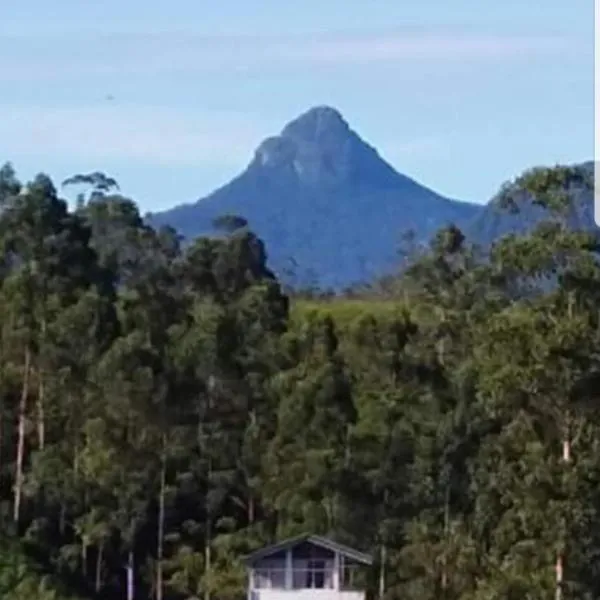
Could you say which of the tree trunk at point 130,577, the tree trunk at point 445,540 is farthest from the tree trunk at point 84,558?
the tree trunk at point 445,540

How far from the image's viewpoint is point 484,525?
2666cm

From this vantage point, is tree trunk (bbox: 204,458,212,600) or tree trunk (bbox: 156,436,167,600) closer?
tree trunk (bbox: 204,458,212,600)

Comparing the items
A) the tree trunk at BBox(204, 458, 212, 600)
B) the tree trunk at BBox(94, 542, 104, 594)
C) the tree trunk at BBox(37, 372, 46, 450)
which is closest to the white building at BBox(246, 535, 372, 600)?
the tree trunk at BBox(204, 458, 212, 600)

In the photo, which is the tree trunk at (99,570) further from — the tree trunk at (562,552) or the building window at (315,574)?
the tree trunk at (562,552)

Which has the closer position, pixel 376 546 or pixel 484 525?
pixel 484 525

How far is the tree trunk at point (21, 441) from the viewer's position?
3434 centimetres

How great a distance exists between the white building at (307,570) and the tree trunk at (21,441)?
11.9 ft

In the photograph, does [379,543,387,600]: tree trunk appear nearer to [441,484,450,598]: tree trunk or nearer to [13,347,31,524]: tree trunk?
[441,484,450,598]: tree trunk

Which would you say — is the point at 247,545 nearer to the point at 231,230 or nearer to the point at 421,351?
the point at 421,351

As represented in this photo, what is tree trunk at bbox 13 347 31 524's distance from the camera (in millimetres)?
34344

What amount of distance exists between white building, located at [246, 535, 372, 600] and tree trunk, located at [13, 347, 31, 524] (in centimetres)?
362

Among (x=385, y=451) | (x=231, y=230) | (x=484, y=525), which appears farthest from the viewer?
(x=231, y=230)

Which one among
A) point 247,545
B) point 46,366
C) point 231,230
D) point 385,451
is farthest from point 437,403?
point 231,230

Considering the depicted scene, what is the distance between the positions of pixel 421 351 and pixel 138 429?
401 cm
